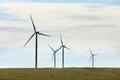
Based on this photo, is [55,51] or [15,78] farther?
[55,51]

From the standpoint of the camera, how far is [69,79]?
81875mm

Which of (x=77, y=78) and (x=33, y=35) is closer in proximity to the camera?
(x=77, y=78)

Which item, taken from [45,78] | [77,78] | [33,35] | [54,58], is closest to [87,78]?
[77,78]

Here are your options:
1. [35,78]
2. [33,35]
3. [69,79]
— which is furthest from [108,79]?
[33,35]

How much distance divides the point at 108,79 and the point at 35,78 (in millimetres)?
14549

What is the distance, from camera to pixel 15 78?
83.6 metres

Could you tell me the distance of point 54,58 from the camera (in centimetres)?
13575

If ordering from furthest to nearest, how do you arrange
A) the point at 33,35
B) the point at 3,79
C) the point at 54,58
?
1. the point at 54,58
2. the point at 33,35
3. the point at 3,79

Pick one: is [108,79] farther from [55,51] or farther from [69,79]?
[55,51]

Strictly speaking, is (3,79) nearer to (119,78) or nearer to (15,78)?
→ (15,78)

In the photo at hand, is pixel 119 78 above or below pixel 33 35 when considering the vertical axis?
below

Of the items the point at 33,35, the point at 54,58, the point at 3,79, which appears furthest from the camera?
the point at 54,58

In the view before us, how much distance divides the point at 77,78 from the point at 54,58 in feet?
169

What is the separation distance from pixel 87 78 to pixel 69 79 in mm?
4847
